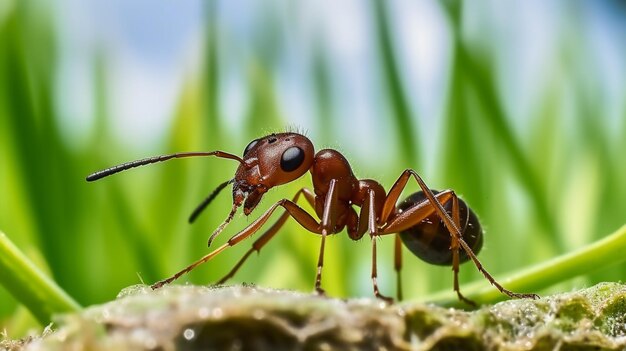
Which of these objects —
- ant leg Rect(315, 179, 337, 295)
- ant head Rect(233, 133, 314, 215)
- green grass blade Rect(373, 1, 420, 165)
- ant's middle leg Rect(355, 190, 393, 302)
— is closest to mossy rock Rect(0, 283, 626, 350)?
→ ant's middle leg Rect(355, 190, 393, 302)

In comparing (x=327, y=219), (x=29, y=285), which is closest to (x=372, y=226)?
(x=327, y=219)

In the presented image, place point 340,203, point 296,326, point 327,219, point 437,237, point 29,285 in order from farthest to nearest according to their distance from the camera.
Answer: point 340,203 < point 437,237 < point 327,219 < point 29,285 < point 296,326

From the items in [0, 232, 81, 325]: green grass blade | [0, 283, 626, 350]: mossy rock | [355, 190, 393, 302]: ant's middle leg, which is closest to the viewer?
[0, 283, 626, 350]: mossy rock

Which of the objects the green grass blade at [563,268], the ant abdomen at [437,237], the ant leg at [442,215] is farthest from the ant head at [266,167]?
the green grass blade at [563,268]

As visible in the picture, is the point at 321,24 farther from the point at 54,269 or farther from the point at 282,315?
the point at 282,315

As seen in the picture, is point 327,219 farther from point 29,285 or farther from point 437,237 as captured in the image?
point 29,285

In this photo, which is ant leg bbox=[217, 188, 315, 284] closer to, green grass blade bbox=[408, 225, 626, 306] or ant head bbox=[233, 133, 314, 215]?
ant head bbox=[233, 133, 314, 215]
